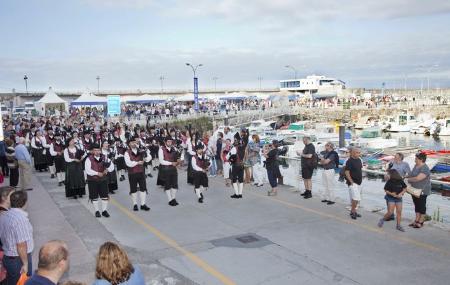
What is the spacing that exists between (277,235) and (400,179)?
8.56 feet

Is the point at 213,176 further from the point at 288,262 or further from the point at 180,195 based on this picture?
the point at 288,262

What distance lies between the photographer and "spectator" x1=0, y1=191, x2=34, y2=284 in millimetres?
5043

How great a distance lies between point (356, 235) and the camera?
8.42 meters

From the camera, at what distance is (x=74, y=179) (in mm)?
12227

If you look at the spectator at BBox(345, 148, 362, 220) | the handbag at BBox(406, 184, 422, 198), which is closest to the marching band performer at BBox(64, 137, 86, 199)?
the spectator at BBox(345, 148, 362, 220)

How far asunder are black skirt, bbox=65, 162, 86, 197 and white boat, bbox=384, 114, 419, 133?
158 ft

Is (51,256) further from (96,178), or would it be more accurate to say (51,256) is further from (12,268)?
(96,178)

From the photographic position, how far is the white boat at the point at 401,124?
54.1 meters

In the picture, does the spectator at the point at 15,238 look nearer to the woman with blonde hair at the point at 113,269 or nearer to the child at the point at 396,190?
the woman with blonde hair at the point at 113,269

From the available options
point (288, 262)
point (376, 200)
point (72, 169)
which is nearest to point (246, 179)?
point (376, 200)

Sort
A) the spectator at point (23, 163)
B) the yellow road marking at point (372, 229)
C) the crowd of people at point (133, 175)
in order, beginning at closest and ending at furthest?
the crowd of people at point (133, 175)
the yellow road marking at point (372, 229)
the spectator at point (23, 163)

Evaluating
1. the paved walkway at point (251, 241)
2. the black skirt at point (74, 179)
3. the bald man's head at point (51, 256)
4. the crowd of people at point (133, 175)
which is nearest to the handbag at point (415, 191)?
the crowd of people at point (133, 175)

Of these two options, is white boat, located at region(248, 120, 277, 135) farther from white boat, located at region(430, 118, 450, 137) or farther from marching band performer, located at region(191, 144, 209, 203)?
marching band performer, located at region(191, 144, 209, 203)

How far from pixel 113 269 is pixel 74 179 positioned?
30.3 feet
